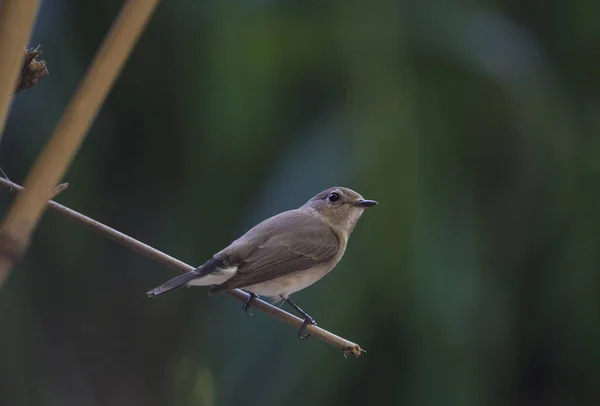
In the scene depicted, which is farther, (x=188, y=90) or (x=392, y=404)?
(x=188, y=90)

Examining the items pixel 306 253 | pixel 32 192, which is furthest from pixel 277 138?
pixel 32 192

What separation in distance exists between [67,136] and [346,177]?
7.78 ft

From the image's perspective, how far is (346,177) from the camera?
293 centimetres

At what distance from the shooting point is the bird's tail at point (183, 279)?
131 cm

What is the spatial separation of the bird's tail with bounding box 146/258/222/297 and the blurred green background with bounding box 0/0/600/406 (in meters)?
1.00

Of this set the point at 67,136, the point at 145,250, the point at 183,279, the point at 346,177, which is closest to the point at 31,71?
the point at 145,250

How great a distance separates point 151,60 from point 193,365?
53.6 inches

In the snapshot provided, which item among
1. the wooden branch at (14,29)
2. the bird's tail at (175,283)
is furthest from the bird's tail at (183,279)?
the wooden branch at (14,29)

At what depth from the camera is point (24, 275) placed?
11.5 feet

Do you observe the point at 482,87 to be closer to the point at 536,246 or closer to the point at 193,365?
the point at 536,246

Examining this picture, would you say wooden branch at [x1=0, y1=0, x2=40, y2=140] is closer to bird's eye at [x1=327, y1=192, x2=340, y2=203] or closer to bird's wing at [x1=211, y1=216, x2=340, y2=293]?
bird's wing at [x1=211, y1=216, x2=340, y2=293]

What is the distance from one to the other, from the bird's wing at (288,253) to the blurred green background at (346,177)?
54 cm

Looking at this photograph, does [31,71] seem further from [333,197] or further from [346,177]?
[346,177]

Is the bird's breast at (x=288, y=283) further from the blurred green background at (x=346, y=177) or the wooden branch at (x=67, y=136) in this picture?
the wooden branch at (x=67, y=136)
